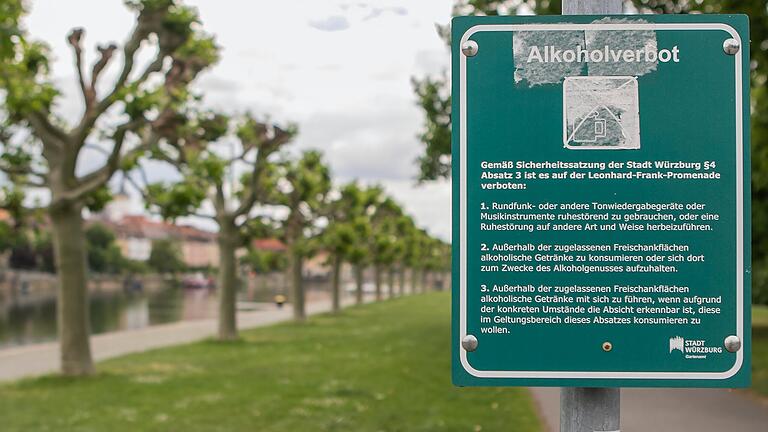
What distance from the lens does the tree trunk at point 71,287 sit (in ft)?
53.9

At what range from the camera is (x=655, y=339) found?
2.94 meters

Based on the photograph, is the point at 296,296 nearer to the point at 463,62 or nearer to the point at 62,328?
the point at 62,328

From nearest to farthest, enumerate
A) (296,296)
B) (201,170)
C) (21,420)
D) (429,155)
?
(21,420), (201,170), (429,155), (296,296)

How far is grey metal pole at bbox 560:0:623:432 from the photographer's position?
298 centimetres

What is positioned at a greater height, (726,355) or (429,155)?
(429,155)

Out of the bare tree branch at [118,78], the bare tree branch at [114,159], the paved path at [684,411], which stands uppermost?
the bare tree branch at [118,78]

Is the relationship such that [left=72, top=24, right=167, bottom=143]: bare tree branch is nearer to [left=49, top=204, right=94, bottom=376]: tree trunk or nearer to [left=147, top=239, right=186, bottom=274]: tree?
[left=49, top=204, right=94, bottom=376]: tree trunk

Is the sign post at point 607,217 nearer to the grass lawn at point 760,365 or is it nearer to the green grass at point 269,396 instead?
the green grass at point 269,396

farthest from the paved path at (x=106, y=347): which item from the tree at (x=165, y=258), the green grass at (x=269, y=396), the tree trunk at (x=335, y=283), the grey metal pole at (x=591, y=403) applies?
the tree at (x=165, y=258)

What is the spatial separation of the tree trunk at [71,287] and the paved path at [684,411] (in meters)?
8.93

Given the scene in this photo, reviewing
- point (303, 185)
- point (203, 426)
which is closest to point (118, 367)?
point (203, 426)

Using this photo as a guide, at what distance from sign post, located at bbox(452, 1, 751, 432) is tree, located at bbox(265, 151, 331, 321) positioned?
86.5 ft

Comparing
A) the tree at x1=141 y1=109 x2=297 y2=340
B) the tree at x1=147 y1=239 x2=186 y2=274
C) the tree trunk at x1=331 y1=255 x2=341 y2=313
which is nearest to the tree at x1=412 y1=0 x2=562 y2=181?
the tree at x1=141 y1=109 x2=297 y2=340

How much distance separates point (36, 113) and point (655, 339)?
15.7 metres
